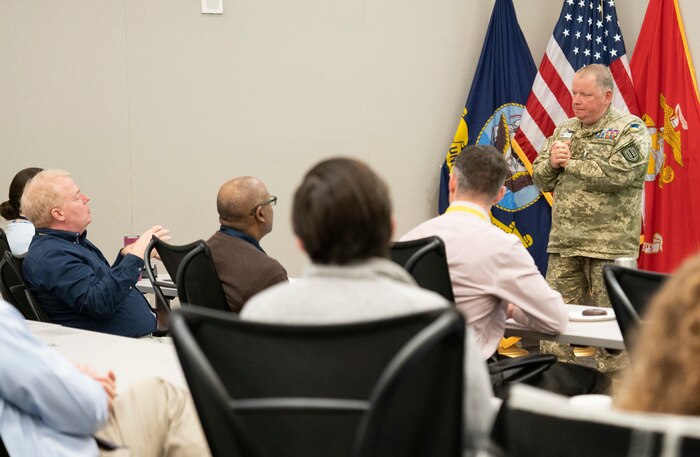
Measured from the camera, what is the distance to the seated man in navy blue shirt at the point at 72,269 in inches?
137

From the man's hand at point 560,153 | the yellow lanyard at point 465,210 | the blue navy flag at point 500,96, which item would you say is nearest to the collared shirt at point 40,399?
the yellow lanyard at point 465,210

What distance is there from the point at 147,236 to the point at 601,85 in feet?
8.58

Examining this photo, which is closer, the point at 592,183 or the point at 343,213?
the point at 343,213

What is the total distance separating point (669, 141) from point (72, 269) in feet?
13.7

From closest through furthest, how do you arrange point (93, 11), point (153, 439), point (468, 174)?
point (153, 439) → point (468, 174) → point (93, 11)

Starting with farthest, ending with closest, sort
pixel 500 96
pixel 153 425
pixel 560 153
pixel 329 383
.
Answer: pixel 500 96, pixel 560 153, pixel 153 425, pixel 329 383

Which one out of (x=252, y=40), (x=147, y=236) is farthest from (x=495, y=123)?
(x=147, y=236)

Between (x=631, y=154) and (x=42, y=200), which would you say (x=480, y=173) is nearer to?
(x=42, y=200)

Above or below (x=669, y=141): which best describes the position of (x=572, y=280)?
below

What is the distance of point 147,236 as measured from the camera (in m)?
3.65

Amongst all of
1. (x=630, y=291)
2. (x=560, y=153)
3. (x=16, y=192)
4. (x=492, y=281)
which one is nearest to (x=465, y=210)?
(x=492, y=281)

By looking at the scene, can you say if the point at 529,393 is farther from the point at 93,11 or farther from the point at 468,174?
the point at 93,11

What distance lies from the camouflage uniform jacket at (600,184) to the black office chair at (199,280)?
256 centimetres

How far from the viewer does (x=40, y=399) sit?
5.72 feet
